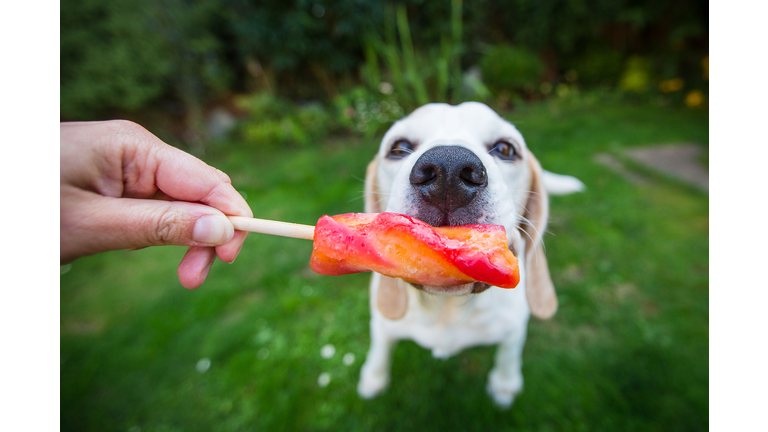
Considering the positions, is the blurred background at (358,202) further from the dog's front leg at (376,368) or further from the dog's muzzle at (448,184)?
the dog's muzzle at (448,184)

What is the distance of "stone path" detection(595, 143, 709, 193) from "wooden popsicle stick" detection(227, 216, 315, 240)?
Result: 512 centimetres

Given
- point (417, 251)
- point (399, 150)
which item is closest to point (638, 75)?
point (399, 150)

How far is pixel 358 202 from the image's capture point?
12.0ft

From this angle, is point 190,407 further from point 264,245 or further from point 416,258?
point 416,258

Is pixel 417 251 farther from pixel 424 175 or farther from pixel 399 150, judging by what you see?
pixel 399 150

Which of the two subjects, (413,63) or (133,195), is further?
(413,63)

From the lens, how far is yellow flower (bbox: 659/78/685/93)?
6855 mm

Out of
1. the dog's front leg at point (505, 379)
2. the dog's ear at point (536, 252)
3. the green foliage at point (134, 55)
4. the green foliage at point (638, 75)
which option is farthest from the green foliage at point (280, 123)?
the green foliage at point (638, 75)

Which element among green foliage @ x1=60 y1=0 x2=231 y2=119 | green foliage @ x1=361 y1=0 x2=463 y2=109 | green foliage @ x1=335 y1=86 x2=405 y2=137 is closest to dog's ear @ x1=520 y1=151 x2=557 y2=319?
green foliage @ x1=335 y1=86 x2=405 y2=137

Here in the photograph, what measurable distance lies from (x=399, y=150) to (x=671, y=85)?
8910mm

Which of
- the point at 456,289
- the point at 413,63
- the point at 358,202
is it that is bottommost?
the point at 358,202

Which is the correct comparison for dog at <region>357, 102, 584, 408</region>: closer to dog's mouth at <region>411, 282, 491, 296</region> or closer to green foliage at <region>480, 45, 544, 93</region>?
dog's mouth at <region>411, 282, 491, 296</region>

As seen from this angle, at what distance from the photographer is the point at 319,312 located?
2.78 metres

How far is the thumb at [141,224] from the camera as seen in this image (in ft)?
3.14
